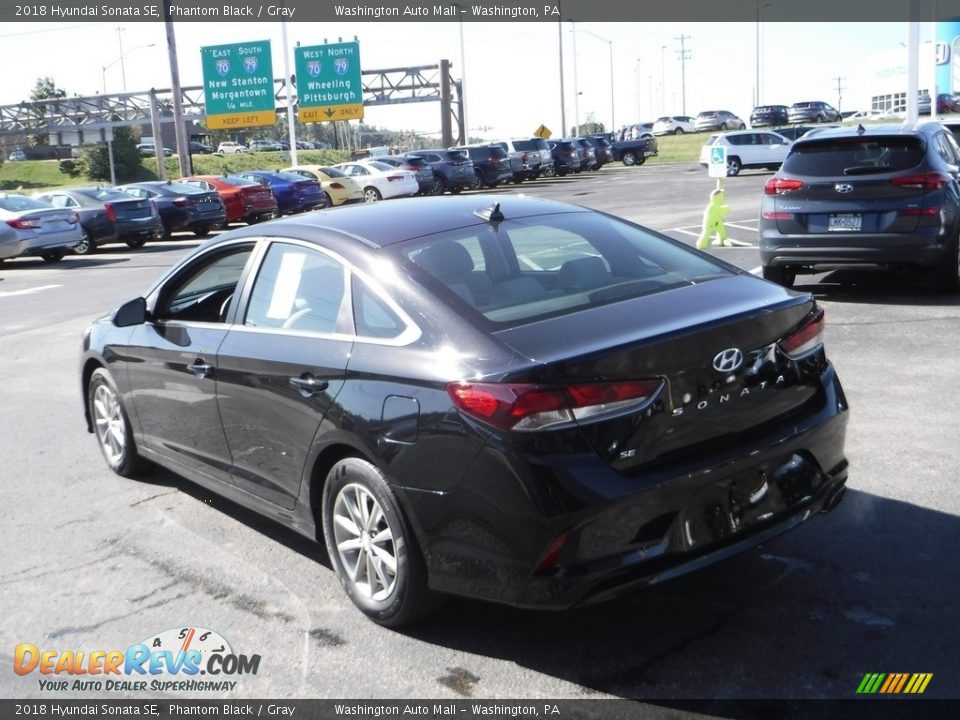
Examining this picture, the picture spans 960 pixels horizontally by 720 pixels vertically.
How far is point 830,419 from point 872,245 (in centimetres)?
661

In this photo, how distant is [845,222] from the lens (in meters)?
10.3

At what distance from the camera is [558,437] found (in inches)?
138

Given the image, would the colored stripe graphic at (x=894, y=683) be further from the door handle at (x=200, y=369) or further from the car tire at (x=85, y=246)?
the car tire at (x=85, y=246)

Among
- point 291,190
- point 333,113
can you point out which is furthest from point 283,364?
point 333,113

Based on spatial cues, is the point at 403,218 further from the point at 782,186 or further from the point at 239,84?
the point at 239,84

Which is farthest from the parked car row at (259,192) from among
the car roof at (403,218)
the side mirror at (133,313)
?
the car roof at (403,218)

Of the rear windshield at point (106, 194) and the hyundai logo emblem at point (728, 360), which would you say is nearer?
the hyundai logo emblem at point (728, 360)

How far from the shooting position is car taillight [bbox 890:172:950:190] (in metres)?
10.1

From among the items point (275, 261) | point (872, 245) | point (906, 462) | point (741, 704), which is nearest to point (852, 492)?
point (906, 462)

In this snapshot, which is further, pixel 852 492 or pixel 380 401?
pixel 852 492

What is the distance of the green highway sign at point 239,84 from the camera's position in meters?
47.6

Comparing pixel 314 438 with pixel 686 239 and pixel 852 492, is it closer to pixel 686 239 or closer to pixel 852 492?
pixel 852 492

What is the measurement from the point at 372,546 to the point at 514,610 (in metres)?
0.64

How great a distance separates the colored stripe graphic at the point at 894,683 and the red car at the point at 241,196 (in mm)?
26834
